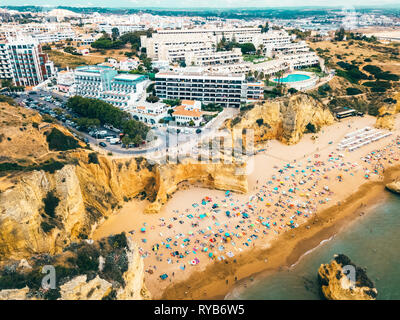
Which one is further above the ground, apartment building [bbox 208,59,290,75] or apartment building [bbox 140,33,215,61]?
apartment building [bbox 140,33,215,61]

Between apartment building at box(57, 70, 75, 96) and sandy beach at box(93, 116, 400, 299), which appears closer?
sandy beach at box(93, 116, 400, 299)

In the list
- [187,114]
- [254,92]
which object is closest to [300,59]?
[254,92]

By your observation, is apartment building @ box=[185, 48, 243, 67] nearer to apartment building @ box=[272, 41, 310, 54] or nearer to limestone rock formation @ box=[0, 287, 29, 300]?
apartment building @ box=[272, 41, 310, 54]

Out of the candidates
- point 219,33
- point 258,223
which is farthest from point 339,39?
point 258,223

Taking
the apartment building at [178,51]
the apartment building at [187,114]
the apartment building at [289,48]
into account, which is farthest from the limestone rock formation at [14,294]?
the apartment building at [289,48]

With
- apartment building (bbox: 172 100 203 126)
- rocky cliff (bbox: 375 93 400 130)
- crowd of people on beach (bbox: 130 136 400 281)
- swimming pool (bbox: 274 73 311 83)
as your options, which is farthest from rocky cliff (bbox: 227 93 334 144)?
rocky cliff (bbox: 375 93 400 130)

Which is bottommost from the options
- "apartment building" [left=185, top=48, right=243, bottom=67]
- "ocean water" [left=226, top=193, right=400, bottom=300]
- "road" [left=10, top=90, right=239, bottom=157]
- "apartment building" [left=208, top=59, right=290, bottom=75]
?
"ocean water" [left=226, top=193, right=400, bottom=300]

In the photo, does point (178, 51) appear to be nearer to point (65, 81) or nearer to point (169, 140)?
point (65, 81)
